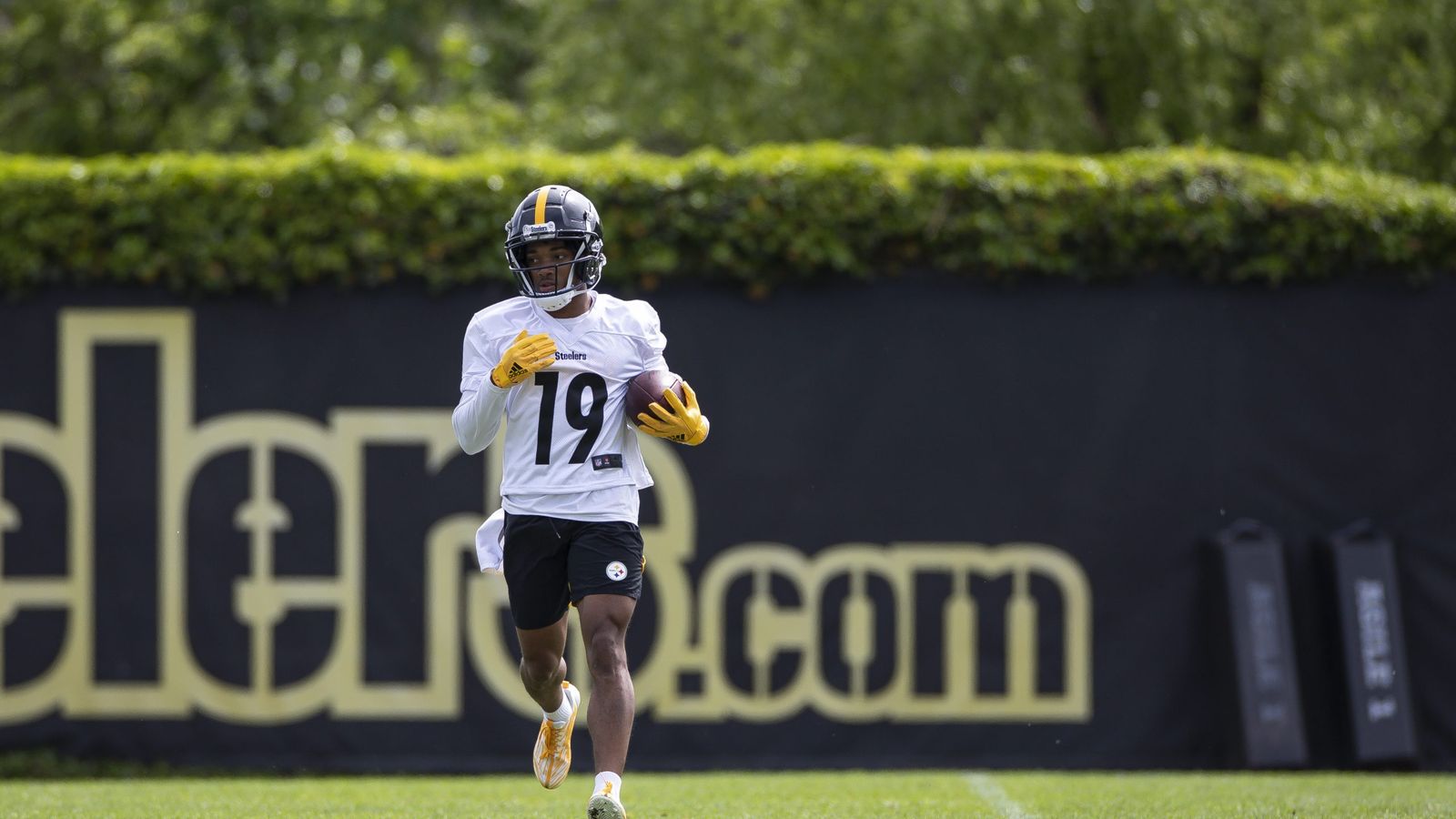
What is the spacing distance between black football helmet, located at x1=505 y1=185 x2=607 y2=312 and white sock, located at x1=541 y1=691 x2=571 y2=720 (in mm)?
1470

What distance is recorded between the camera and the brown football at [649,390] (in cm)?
495

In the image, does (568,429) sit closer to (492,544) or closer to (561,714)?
(492,544)

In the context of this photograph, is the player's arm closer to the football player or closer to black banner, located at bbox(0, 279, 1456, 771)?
the football player

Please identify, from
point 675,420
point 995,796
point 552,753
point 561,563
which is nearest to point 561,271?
point 675,420

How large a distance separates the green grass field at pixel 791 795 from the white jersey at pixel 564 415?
1.36 meters

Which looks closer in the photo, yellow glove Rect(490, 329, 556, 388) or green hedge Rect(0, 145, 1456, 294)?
yellow glove Rect(490, 329, 556, 388)

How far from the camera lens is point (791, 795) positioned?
6492 millimetres

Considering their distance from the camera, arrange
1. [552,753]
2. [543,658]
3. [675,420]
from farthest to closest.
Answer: [552,753], [543,658], [675,420]

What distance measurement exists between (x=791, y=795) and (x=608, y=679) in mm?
1963

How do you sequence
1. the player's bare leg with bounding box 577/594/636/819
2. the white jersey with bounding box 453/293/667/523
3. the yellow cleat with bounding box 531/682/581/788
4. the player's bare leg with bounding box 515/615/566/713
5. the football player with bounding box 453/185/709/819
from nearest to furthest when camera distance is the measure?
1. the player's bare leg with bounding box 577/594/636/819
2. the football player with bounding box 453/185/709/819
3. the white jersey with bounding box 453/293/667/523
4. the player's bare leg with bounding box 515/615/566/713
5. the yellow cleat with bounding box 531/682/581/788

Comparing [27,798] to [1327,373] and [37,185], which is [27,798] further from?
[1327,373]

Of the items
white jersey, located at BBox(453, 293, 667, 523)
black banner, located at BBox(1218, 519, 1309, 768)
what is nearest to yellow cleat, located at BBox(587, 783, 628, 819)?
white jersey, located at BBox(453, 293, 667, 523)

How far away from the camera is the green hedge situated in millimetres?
8008

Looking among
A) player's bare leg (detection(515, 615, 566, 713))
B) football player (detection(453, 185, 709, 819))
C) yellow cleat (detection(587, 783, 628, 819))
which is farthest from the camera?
player's bare leg (detection(515, 615, 566, 713))
